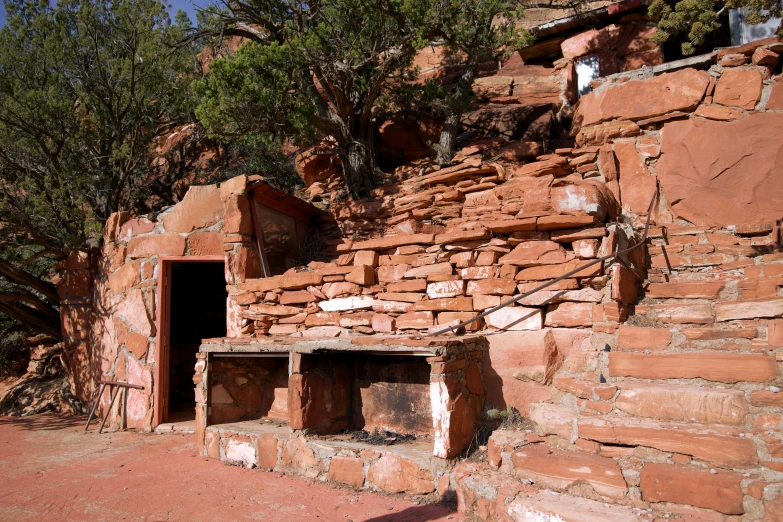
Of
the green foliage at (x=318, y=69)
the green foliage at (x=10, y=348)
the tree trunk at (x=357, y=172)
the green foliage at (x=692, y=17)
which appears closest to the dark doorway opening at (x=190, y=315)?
the tree trunk at (x=357, y=172)

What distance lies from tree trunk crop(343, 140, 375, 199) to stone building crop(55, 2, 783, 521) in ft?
2.20

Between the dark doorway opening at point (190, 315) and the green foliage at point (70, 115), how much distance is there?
5.38 ft

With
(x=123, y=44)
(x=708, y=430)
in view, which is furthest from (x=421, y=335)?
(x=123, y=44)

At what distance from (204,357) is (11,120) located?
5.74m

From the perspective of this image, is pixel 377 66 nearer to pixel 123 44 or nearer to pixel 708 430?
pixel 123 44

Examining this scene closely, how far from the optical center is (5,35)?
8836 millimetres

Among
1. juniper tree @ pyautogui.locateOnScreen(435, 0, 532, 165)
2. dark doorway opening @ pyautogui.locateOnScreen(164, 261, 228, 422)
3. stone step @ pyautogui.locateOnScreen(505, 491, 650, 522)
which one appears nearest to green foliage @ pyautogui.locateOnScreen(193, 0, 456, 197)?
juniper tree @ pyautogui.locateOnScreen(435, 0, 532, 165)

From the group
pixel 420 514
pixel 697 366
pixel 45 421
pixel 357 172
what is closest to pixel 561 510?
pixel 420 514

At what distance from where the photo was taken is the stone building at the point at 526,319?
3.37m

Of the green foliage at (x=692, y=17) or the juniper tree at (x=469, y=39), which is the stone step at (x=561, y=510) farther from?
the green foliage at (x=692, y=17)

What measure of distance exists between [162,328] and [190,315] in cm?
279

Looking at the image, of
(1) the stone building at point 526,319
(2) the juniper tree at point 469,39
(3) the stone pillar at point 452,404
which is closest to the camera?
(1) the stone building at point 526,319

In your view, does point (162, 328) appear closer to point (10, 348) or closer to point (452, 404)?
point (452, 404)

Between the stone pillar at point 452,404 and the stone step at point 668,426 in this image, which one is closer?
the stone step at point 668,426
